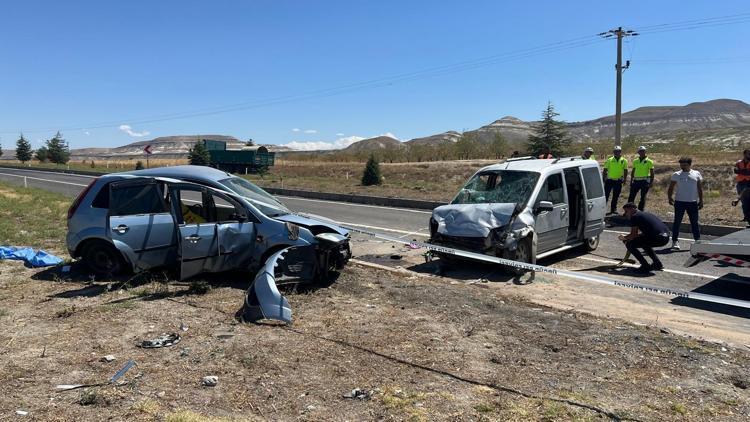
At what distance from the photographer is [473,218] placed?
8078 millimetres

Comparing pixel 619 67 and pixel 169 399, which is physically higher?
pixel 619 67

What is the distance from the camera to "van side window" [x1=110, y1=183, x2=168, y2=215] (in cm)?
697

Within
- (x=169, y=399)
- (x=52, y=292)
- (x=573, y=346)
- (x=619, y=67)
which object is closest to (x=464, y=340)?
(x=573, y=346)

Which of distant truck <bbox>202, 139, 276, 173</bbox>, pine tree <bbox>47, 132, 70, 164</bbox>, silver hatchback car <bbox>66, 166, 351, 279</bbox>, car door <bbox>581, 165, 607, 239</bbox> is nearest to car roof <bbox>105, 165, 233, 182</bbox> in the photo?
silver hatchback car <bbox>66, 166, 351, 279</bbox>

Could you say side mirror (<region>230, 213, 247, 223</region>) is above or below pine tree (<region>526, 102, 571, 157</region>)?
below

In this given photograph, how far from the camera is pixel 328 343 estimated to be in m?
4.87

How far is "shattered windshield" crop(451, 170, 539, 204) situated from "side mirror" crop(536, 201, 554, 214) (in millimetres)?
223

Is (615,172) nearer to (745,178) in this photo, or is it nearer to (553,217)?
(745,178)

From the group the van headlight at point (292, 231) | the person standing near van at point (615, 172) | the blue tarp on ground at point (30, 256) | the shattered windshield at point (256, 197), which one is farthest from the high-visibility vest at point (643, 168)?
the blue tarp on ground at point (30, 256)

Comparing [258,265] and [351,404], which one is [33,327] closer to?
[258,265]

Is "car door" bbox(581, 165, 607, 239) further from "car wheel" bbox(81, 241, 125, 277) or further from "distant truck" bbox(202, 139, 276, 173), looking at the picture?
"distant truck" bbox(202, 139, 276, 173)

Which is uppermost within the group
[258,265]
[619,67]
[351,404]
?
[619,67]

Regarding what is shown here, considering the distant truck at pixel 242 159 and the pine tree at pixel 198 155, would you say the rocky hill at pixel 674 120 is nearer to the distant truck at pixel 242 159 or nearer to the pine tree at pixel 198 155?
the distant truck at pixel 242 159

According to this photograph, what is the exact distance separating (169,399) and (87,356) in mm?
1240
